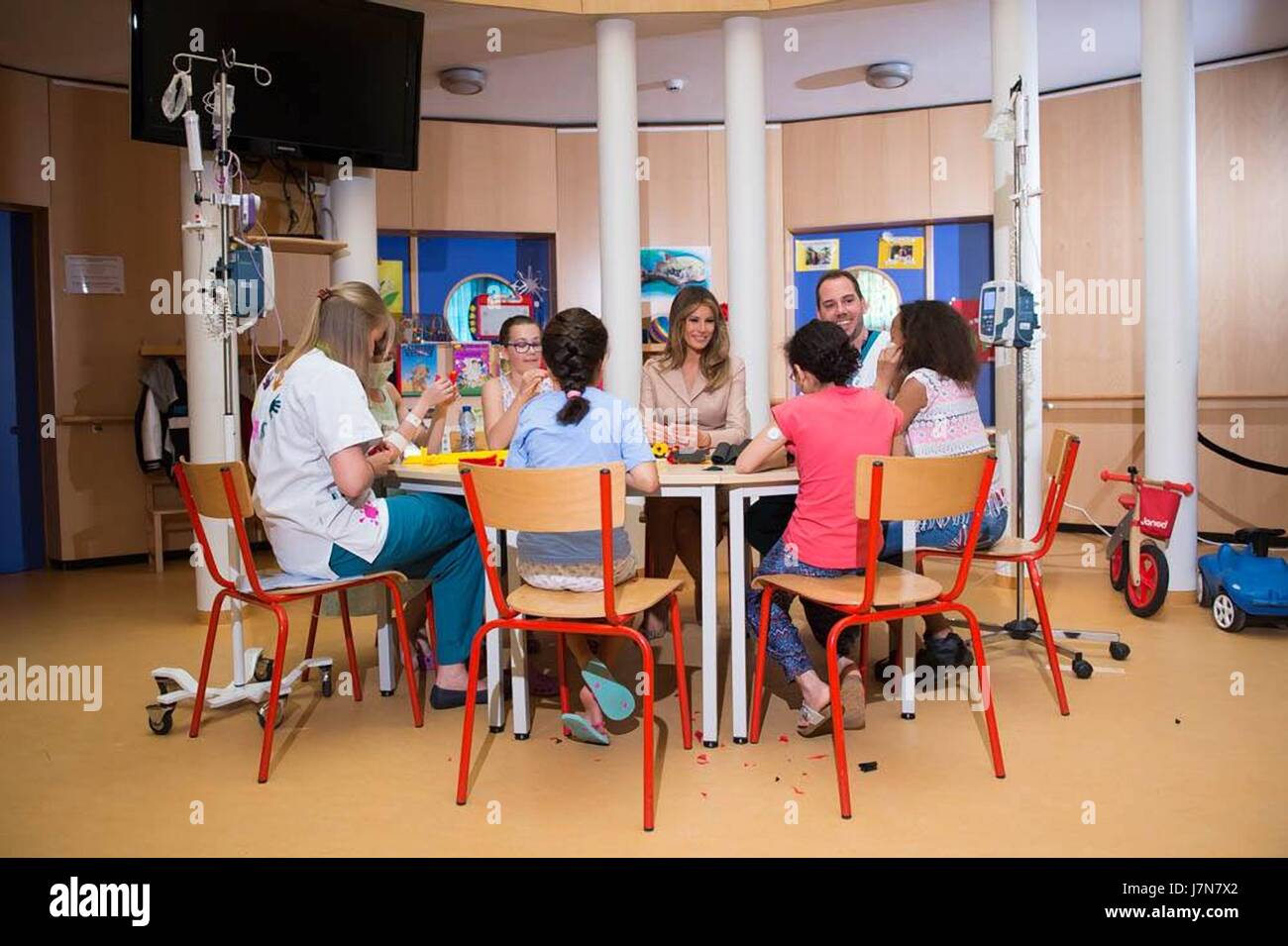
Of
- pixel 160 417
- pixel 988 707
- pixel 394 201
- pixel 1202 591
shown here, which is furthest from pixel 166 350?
pixel 1202 591

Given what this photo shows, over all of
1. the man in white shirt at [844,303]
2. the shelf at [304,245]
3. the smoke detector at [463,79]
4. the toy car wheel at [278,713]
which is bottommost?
the toy car wheel at [278,713]

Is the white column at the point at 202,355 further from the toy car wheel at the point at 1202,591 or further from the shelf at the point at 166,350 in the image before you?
the toy car wheel at the point at 1202,591

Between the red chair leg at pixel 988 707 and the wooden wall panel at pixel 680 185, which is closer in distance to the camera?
the red chair leg at pixel 988 707

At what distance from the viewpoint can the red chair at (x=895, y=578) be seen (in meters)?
2.70

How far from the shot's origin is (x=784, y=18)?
5.62 meters

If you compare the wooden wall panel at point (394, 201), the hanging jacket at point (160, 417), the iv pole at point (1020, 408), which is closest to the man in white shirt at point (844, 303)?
the iv pole at point (1020, 408)

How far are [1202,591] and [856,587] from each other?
266 cm

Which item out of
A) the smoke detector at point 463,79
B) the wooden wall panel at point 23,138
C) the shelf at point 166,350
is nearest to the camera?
the wooden wall panel at point 23,138

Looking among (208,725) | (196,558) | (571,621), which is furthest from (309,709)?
(196,558)

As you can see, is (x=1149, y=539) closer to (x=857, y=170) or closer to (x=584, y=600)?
(x=584, y=600)

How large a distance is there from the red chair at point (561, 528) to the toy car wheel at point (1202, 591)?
2.95 metres
